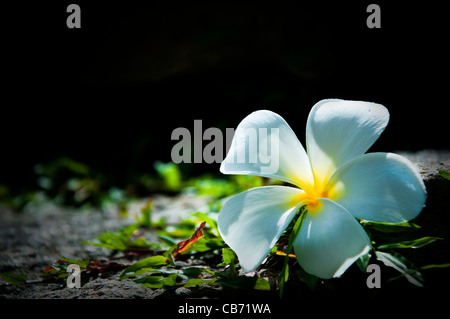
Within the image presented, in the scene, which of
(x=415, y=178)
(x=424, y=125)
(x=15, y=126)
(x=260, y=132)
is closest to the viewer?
(x=415, y=178)

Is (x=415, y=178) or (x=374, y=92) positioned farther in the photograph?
(x=374, y=92)

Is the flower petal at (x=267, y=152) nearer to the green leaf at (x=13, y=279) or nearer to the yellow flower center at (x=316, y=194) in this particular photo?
the yellow flower center at (x=316, y=194)

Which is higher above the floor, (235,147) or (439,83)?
(439,83)

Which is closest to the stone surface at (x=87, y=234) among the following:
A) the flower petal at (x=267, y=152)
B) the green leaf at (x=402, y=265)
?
the green leaf at (x=402, y=265)

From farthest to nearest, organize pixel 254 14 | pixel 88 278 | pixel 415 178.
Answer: pixel 254 14
pixel 88 278
pixel 415 178

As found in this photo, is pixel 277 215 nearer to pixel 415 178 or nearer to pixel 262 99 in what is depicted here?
pixel 415 178

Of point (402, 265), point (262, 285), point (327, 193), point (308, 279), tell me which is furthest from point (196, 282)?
point (402, 265)

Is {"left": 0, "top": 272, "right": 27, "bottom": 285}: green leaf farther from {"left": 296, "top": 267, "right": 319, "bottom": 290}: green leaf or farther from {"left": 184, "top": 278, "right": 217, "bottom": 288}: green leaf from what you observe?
{"left": 296, "top": 267, "right": 319, "bottom": 290}: green leaf

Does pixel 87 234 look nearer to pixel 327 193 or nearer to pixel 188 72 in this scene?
pixel 327 193
